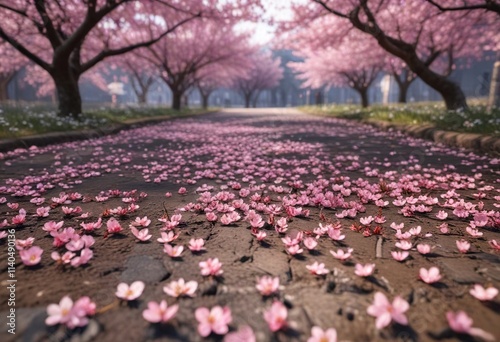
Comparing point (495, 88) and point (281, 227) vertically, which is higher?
point (495, 88)

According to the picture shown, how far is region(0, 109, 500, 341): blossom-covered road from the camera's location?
1.23 metres

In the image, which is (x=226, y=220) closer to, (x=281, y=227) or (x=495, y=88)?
(x=281, y=227)

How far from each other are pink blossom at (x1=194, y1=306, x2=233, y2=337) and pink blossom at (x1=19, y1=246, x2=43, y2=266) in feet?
3.54

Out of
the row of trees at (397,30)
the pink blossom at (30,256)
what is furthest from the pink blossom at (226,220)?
the row of trees at (397,30)

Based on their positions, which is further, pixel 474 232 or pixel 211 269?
pixel 474 232

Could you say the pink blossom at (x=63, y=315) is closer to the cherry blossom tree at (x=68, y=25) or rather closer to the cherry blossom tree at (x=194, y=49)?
the cherry blossom tree at (x=68, y=25)

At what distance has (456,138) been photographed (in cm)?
637

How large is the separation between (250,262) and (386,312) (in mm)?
771

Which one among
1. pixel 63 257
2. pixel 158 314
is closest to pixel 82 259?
pixel 63 257

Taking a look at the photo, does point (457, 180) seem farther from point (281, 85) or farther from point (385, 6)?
point (281, 85)

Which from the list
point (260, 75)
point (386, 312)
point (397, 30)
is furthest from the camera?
point (260, 75)

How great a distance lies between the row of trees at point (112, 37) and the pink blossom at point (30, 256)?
29.6ft

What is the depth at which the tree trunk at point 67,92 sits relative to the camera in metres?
10.0

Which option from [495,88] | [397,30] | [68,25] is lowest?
[495,88]
